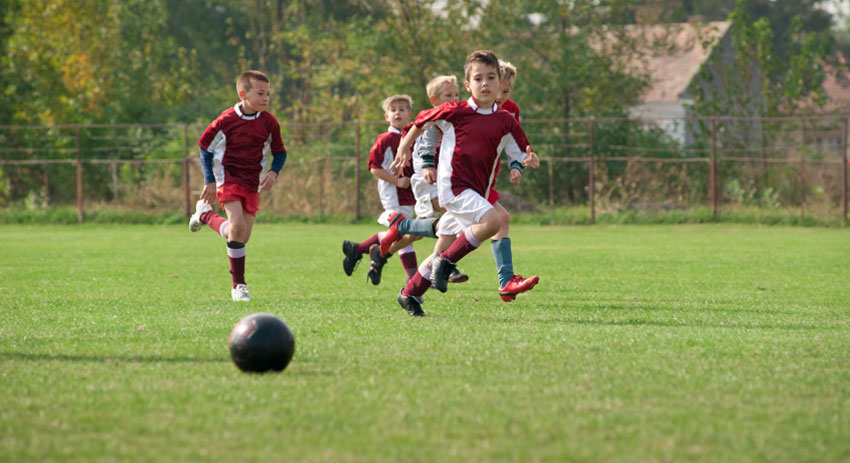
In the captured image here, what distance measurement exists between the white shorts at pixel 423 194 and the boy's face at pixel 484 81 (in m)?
1.94

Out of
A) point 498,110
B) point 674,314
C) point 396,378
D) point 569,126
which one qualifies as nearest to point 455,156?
point 498,110

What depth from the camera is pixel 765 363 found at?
208 inches

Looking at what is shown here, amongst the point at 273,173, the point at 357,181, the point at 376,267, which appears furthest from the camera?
the point at 357,181

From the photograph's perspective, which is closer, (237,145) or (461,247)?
(461,247)

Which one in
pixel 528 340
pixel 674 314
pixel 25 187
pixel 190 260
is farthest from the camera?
pixel 25 187

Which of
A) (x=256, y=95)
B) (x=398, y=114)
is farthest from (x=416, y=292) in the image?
(x=398, y=114)

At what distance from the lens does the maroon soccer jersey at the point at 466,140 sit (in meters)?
7.50

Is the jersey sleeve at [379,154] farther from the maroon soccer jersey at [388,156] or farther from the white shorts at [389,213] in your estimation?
the white shorts at [389,213]

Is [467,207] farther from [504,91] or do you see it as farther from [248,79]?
[248,79]

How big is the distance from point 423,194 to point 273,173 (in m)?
→ 1.35

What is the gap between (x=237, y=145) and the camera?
891 centimetres

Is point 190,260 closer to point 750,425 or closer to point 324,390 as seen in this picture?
point 324,390

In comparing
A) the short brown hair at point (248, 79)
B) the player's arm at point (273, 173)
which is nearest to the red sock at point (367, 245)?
the player's arm at point (273, 173)

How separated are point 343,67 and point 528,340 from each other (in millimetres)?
23207
